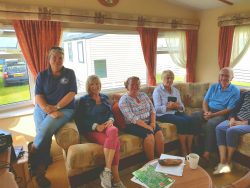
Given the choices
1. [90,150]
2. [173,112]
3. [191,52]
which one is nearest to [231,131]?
[173,112]

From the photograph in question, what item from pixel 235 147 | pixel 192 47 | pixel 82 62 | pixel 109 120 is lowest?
pixel 235 147

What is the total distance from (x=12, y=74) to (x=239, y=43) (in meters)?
3.69

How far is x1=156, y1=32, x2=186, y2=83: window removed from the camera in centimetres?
415

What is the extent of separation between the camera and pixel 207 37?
420 cm

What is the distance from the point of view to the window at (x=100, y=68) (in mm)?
3619

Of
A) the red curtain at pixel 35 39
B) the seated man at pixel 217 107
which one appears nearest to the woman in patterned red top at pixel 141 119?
the seated man at pixel 217 107

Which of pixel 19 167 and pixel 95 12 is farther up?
pixel 95 12

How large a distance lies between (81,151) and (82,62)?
6.21 ft

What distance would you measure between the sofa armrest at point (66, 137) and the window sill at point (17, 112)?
3.38 ft

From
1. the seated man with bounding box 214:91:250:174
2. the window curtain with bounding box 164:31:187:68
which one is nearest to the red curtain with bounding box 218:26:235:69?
the window curtain with bounding box 164:31:187:68

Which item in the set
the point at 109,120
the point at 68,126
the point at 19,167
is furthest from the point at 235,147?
the point at 19,167

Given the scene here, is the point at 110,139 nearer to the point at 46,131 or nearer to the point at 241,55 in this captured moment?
the point at 46,131

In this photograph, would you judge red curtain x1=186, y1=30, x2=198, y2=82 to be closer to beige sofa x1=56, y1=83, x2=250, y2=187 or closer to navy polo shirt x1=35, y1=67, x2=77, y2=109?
beige sofa x1=56, y1=83, x2=250, y2=187

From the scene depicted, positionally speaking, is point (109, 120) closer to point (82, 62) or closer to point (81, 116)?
point (81, 116)
